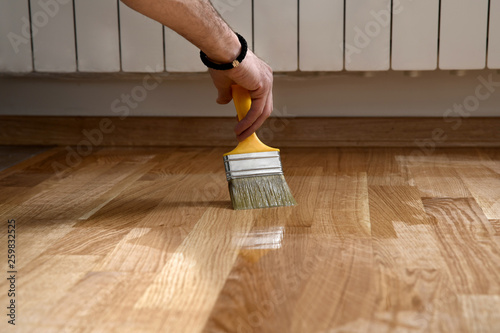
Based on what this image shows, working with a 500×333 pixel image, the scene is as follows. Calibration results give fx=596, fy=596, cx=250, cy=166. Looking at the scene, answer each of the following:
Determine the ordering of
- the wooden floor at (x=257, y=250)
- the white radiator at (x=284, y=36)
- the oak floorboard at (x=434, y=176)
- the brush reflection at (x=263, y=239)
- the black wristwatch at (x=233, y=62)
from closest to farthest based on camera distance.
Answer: the wooden floor at (x=257, y=250) → the brush reflection at (x=263, y=239) → the black wristwatch at (x=233, y=62) → the oak floorboard at (x=434, y=176) → the white radiator at (x=284, y=36)

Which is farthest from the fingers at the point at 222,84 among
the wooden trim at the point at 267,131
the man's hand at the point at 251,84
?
the wooden trim at the point at 267,131

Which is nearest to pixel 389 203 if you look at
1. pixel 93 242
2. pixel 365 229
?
pixel 365 229

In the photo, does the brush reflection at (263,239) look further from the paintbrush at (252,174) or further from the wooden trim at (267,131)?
the wooden trim at (267,131)

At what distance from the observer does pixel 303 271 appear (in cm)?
73

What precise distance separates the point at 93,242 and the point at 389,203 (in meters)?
0.50

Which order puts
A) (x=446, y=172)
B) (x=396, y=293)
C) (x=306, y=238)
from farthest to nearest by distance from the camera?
(x=446, y=172) < (x=306, y=238) < (x=396, y=293)

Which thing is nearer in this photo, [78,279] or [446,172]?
[78,279]

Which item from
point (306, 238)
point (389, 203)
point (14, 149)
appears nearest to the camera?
point (306, 238)

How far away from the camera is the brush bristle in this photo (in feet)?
3.34

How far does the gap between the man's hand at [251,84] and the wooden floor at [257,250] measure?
0.16 metres

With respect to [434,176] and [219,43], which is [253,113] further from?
[434,176]

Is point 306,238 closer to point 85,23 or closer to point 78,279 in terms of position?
point 78,279

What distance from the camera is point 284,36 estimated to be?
144cm

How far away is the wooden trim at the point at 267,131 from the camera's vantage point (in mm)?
1542
